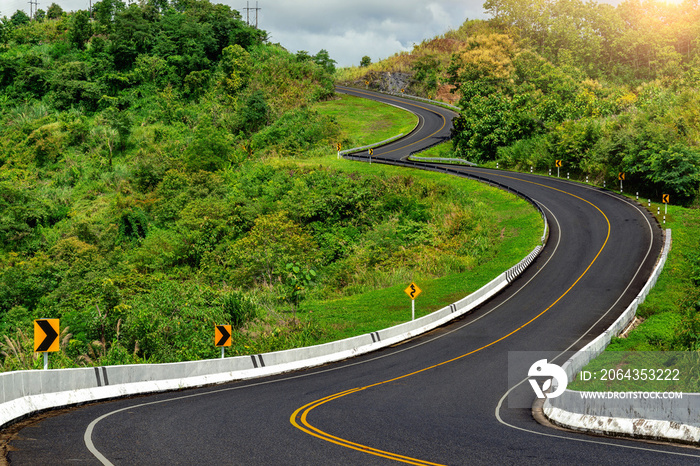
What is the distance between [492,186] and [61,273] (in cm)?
3792

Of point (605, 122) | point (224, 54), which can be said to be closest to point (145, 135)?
point (224, 54)

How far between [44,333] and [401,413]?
30.2 feet

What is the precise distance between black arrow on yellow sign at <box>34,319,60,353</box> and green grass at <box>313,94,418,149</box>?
57927 millimetres

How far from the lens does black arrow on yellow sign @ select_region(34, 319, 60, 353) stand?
14.1 metres

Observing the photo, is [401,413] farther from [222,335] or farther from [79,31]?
[79,31]

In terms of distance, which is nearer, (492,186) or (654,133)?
(654,133)

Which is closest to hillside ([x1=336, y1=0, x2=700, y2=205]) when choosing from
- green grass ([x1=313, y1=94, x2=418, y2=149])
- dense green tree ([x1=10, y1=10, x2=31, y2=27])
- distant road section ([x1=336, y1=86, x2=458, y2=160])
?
distant road section ([x1=336, y1=86, x2=458, y2=160])

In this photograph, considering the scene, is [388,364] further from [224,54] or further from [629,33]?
[629,33]

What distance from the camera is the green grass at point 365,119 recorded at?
7519 centimetres

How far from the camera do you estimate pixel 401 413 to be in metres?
14.2

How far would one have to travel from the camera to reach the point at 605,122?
58969 mm

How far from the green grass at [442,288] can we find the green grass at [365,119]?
Result: 24.6 metres

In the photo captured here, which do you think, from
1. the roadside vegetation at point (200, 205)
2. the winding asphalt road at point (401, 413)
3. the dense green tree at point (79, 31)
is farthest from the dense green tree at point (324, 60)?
the winding asphalt road at point (401, 413)

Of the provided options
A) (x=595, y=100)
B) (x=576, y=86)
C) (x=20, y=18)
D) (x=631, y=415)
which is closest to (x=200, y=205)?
(x=631, y=415)
